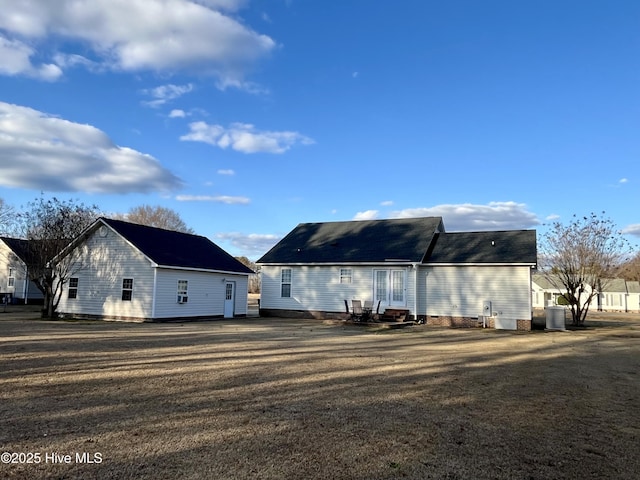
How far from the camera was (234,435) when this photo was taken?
5094 millimetres

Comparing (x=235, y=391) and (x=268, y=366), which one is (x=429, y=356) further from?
(x=235, y=391)

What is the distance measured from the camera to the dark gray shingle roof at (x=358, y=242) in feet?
81.4

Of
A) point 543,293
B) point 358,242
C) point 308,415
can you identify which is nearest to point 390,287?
point 358,242

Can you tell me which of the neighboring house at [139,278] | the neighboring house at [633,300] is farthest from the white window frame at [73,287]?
the neighboring house at [633,300]

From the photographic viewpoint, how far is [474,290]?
22828mm

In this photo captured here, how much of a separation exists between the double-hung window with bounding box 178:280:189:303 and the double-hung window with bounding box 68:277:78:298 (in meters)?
5.69

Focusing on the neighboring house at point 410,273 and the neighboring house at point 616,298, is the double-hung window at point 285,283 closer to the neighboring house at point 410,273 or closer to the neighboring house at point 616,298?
the neighboring house at point 410,273

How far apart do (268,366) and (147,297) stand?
14299 millimetres

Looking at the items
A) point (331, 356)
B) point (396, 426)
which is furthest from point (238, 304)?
point (396, 426)

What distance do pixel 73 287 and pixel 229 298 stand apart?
7.89m

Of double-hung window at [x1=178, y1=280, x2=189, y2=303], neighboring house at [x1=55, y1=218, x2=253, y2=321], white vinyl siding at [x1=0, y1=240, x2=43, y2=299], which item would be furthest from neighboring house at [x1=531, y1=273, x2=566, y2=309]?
white vinyl siding at [x1=0, y1=240, x2=43, y2=299]

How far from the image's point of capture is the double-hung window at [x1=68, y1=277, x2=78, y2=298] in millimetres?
24328

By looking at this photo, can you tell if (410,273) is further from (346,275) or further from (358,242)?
(358,242)

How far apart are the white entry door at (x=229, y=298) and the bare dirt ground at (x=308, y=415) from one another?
1421 cm
